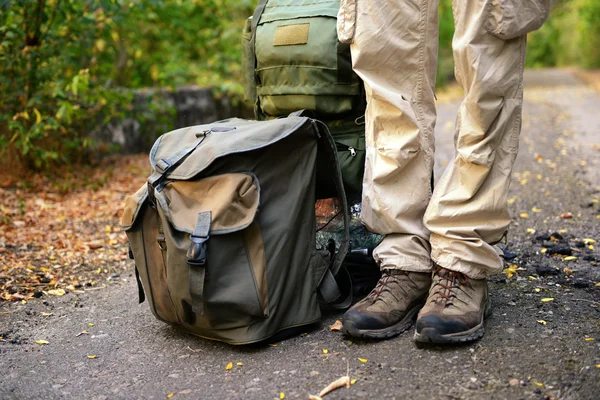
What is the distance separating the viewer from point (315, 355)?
2.05m

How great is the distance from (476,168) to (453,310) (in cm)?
46

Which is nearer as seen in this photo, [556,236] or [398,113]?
[398,113]

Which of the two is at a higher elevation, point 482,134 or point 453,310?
point 482,134

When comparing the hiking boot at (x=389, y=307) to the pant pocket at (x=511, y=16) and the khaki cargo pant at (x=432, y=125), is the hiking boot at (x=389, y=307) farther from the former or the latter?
the pant pocket at (x=511, y=16)

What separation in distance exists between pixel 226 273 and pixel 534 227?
197 cm

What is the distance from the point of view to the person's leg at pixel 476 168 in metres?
1.99

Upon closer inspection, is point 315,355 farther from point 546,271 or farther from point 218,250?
point 546,271

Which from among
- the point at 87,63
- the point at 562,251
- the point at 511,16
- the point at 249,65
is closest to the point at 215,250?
the point at 249,65

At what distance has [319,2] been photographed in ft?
8.33

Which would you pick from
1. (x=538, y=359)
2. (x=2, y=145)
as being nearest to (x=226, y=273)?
(x=538, y=359)

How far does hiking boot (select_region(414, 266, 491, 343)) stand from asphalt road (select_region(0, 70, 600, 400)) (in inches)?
1.7

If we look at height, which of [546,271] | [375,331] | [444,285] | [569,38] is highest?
[444,285]

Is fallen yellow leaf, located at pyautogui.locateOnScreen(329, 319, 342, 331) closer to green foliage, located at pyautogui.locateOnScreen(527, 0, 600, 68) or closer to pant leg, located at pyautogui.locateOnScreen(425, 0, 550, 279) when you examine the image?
pant leg, located at pyautogui.locateOnScreen(425, 0, 550, 279)

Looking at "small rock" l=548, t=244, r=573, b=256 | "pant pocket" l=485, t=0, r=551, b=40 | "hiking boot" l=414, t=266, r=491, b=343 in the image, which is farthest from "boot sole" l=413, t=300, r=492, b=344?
"small rock" l=548, t=244, r=573, b=256
